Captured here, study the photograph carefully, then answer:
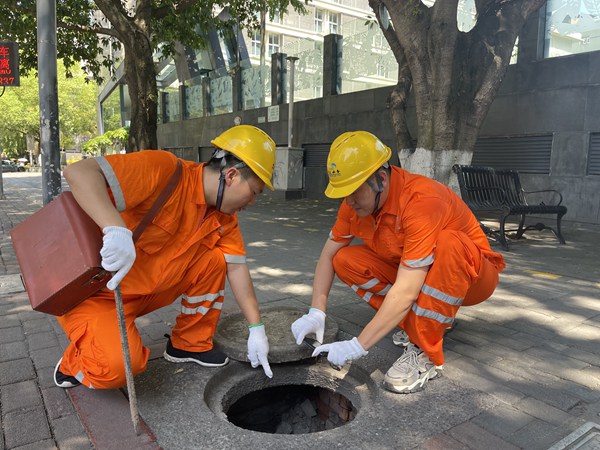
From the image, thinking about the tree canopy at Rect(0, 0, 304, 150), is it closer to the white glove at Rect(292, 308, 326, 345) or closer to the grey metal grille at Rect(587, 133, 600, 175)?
the grey metal grille at Rect(587, 133, 600, 175)

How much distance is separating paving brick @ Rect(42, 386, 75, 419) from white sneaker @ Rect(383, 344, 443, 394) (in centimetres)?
141

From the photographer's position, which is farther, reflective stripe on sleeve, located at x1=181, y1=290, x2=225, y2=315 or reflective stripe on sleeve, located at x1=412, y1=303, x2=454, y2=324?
reflective stripe on sleeve, located at x1=181, y1=290, x2=225, y2=315

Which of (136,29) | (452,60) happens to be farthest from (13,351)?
(136,29)

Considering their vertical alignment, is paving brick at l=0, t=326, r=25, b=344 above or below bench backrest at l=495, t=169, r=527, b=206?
below

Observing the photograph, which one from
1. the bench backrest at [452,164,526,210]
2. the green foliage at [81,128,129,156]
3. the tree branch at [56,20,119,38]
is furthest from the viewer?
the green foliage at [81,128,129,156]

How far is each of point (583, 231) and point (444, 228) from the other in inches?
240

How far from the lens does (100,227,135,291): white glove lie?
179 centimetres

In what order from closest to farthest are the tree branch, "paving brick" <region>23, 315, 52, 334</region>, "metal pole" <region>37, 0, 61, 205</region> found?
"paving brick" <region>23, 315, 52, 334</region>
"metal pole" <region>37, 0, 61, 205</region>
the tree branch

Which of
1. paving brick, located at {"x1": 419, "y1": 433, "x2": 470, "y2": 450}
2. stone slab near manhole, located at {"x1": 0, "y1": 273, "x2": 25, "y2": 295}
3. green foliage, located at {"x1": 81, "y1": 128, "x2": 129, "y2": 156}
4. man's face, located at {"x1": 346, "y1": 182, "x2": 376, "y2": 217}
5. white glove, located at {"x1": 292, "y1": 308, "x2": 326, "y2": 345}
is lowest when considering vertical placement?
stone slab near manhole, located at {"x1": 0, "y1": 273, "x2": 25, "y2": 295}

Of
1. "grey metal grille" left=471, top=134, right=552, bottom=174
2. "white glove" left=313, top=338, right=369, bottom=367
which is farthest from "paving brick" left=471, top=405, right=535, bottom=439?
"grey metal grille" left=471, top=134, right=552, bottom=174

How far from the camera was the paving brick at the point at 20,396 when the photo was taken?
2.03m

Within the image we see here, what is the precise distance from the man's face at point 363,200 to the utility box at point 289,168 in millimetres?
9627

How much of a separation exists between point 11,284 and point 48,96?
5.35 feet

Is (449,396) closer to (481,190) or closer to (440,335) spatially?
(440,335)
